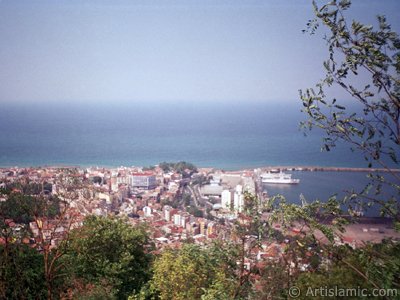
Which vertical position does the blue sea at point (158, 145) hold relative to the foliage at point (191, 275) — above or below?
above

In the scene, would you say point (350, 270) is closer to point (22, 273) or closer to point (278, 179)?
point (22, 273)

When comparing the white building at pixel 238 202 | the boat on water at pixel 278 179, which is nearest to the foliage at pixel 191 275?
the white building at pixel 238 202

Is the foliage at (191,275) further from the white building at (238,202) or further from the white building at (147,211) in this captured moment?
the white building at (147,211)

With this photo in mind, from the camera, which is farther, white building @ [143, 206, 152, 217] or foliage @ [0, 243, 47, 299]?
white building @ [143, 206, 152, 217]

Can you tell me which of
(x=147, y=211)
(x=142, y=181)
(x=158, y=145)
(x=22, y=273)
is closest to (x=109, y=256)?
(x=22, y=273)

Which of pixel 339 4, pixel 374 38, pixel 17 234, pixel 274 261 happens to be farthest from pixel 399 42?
pixel 17 234

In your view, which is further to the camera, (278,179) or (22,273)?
(278,179)

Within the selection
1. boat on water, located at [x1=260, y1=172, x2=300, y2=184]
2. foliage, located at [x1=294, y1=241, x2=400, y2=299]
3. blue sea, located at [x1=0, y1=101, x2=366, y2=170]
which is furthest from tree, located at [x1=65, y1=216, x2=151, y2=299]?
blue sea, located at [x1=0, y1=101, x2=366, y2=170]

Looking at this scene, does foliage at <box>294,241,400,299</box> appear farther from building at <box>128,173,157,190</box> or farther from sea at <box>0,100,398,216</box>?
building at <box>128,173,157,190</box>
